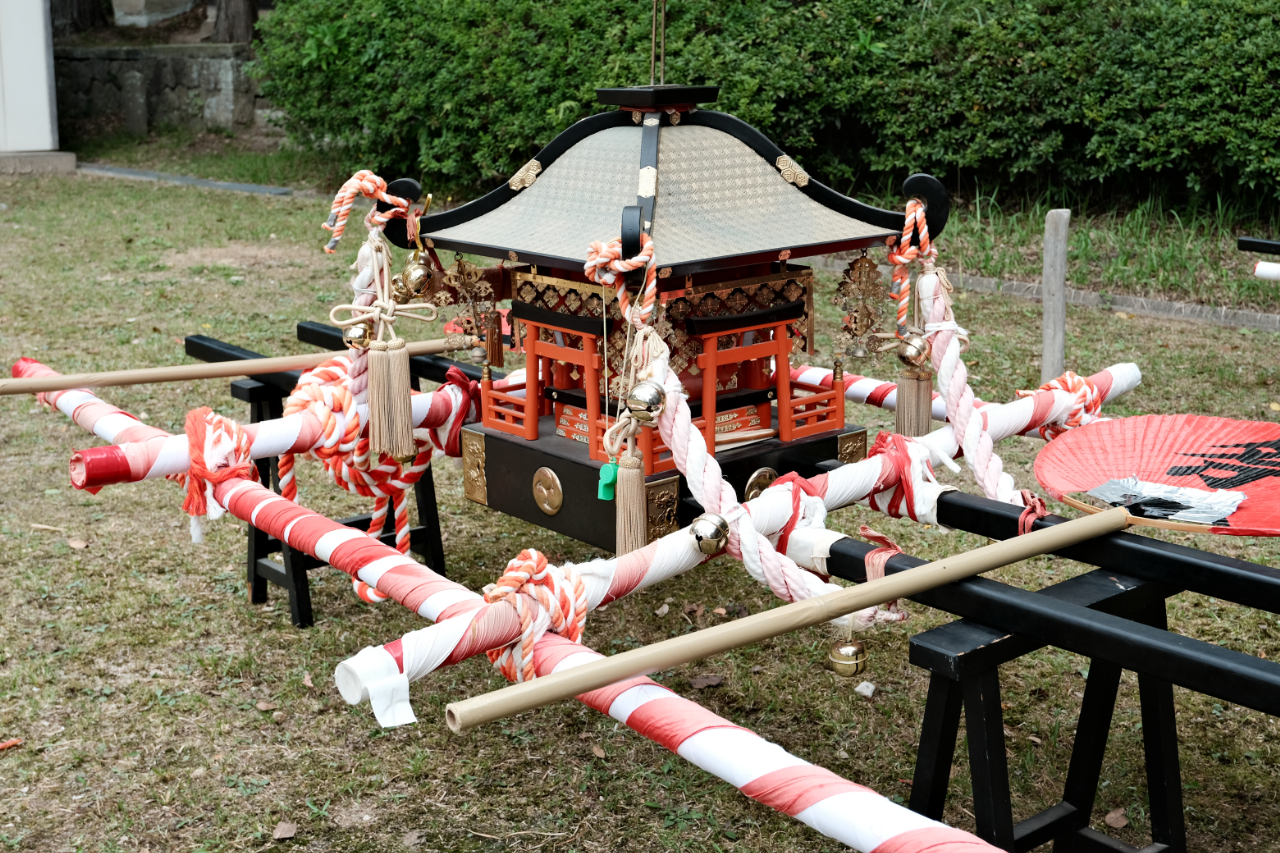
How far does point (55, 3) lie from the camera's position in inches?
664

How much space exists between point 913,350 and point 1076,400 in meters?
0.77

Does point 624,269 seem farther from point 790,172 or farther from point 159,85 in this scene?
point 159,85

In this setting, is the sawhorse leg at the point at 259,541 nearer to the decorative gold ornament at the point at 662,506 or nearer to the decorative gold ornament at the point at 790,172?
the decorative gold ornament at the point at 662,506

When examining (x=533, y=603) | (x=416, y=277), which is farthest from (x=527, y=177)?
(x=533, y=603)

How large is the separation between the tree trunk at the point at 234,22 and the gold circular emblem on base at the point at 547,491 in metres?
14.3

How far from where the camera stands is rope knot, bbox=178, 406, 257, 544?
2.62 meters

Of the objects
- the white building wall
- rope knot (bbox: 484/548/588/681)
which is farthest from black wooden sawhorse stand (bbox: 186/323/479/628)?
the white building wall

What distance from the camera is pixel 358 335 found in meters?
2.74

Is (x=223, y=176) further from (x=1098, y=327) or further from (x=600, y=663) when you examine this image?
(x=600, y=663)

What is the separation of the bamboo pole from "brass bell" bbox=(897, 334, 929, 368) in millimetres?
1082

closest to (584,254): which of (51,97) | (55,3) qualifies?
(51,97)

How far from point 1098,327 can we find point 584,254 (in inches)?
203

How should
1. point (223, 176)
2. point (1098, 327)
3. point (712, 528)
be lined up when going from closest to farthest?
point (712, 528) → point (1098, 327) → point (223, 176)

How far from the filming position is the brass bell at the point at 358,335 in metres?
2.73
